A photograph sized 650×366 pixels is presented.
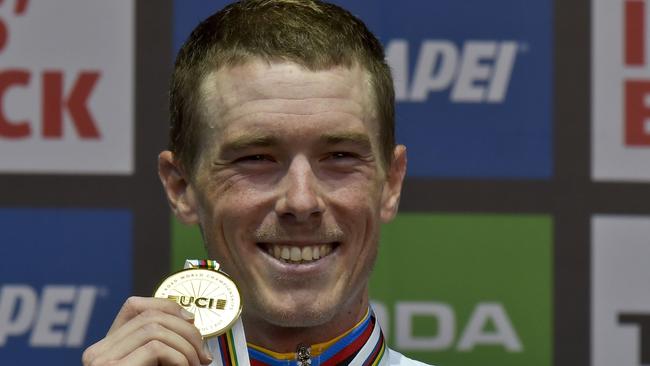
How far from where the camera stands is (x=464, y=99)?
274 centimetres

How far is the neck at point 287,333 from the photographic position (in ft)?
5.98

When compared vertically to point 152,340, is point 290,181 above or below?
above

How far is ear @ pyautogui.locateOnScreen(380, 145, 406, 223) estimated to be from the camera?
6.24ft

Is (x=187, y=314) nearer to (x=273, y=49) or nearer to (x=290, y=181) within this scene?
(x=290, y=181)

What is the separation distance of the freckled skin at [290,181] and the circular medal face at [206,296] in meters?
0.10

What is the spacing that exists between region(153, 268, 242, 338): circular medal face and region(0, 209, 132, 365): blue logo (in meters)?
1.13

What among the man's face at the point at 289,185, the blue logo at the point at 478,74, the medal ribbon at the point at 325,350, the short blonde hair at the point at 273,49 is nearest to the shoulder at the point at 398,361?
the medal ribbon at the point at 325,350

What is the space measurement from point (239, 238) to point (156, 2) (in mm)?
1184

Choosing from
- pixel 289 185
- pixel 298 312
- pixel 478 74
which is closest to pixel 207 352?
pixel 298 312

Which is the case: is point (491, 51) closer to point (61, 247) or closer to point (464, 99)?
point (464, 99)

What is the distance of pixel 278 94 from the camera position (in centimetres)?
173

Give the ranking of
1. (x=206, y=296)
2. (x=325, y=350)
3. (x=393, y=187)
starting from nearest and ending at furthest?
(x=206, y=296), (x=325, y=350), (x=393, y=187)

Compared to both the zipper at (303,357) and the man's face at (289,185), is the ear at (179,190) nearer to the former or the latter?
the man's face at (289,185)

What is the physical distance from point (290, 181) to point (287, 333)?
287mm
